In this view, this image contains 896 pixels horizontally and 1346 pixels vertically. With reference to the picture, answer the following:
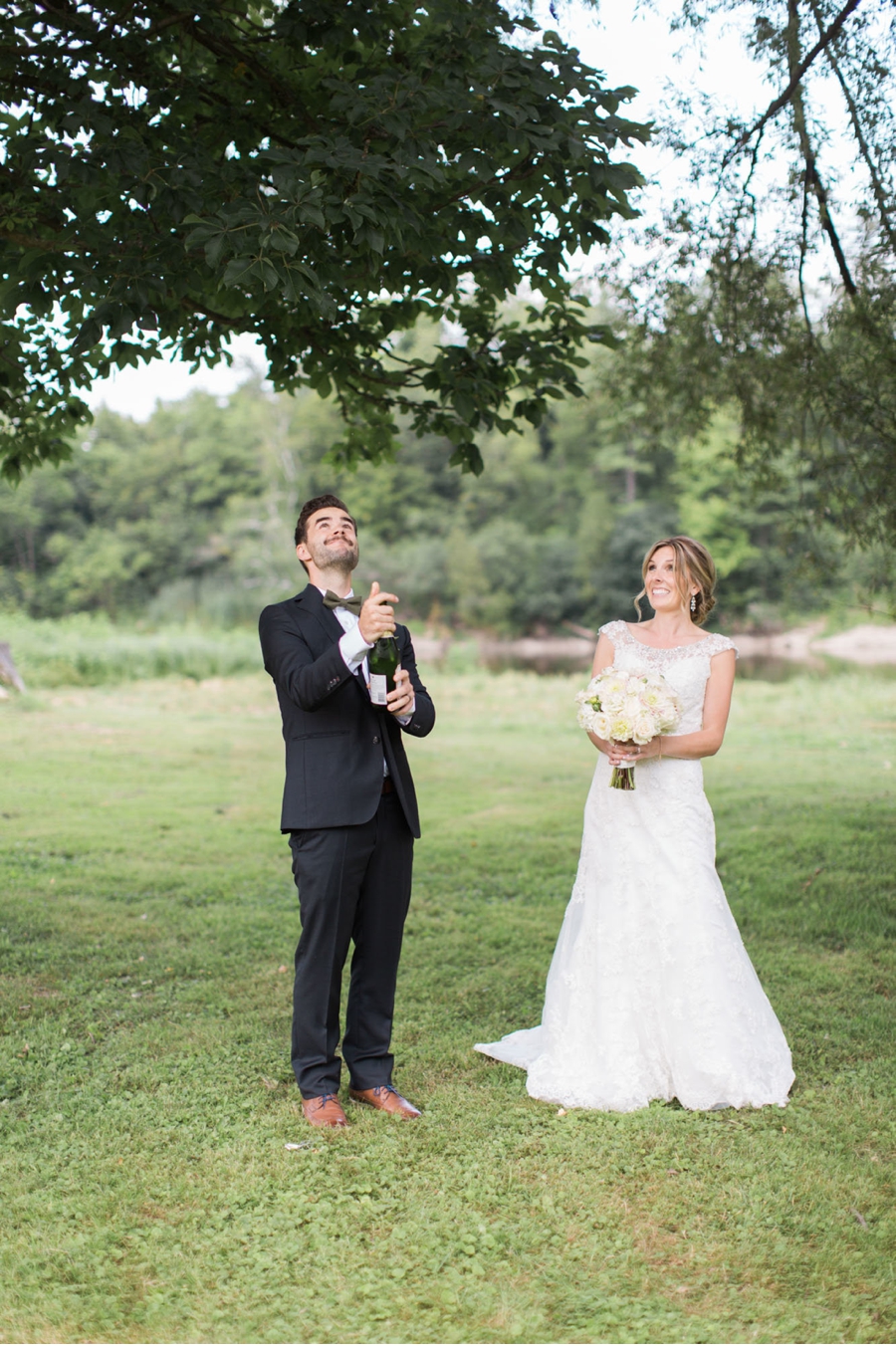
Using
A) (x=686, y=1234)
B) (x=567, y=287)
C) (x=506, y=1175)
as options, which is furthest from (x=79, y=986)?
(x=567, y=287)

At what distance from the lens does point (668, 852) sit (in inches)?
184

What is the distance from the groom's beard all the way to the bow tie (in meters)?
0.15

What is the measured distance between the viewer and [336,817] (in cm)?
420

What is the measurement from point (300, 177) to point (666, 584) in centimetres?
229

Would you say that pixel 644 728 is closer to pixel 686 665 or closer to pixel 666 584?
pixel 686 665

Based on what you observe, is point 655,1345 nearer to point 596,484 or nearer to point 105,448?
point 596,484

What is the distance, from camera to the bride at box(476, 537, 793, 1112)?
14.9ft

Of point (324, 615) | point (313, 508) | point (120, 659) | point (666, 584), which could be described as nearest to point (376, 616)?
point (324, 615)

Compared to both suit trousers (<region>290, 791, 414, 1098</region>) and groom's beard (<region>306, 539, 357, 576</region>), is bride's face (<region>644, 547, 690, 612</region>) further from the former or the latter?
suit trousers (<region>290, 791, 414, 1098</region>)

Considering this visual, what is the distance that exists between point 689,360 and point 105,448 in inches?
1967

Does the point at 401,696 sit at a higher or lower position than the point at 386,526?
lower

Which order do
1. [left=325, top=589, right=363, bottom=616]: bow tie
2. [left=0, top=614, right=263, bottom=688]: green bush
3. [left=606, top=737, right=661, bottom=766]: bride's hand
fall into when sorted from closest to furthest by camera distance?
[left=325, top=589, right=363, bottom=616]: bow tie < [left=606, top=737, right=661, bottom=766]: bride's hand < [left=0, top=614, right=263, bottom=688]: green bush

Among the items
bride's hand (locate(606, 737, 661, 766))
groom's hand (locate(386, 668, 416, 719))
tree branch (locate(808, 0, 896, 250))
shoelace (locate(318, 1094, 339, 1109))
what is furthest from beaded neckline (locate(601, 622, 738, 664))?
tree branch (locate(808, 0, 896, 250))

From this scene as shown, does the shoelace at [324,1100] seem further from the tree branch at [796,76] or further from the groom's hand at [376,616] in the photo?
the tree branch at [796,76]
